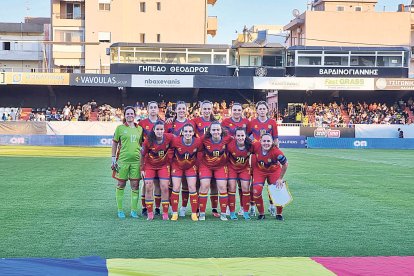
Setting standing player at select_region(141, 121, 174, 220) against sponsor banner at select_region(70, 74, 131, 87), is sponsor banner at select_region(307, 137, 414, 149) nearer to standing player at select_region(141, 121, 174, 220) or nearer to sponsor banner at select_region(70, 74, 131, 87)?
sponsor banner at select_region(70, 74, 131, 87)

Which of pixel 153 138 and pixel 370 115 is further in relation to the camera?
pixel 370 115

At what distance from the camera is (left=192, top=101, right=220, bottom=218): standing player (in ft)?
36.0

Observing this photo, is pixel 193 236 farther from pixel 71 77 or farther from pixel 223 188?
pixel 71 77

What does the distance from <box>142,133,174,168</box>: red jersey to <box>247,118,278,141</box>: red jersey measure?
5.63 feet

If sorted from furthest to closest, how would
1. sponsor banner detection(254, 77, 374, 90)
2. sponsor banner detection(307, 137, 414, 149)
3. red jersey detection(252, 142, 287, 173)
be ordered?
sponsor banner detection(254, 77, 374, 90) < sponsor banner detection(307, 137, 414, 149) < red jersey detection(252, 142, 287, 173)

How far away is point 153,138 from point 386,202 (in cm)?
564

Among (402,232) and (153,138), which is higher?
(153,138)

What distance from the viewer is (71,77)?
151 ft

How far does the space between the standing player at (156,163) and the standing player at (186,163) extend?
0.40ft

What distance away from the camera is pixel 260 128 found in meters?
11.4

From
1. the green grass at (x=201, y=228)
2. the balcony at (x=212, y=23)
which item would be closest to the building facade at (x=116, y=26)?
the balcony at (x=212, y=23)

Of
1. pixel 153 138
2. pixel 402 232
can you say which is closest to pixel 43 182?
pixel 153 138

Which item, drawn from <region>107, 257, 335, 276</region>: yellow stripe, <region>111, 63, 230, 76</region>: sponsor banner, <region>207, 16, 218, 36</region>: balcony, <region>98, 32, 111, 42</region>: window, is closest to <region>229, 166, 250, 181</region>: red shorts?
<region>107, 257, 335, 276</region>: yellow stripe

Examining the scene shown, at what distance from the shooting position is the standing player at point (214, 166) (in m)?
10.4
